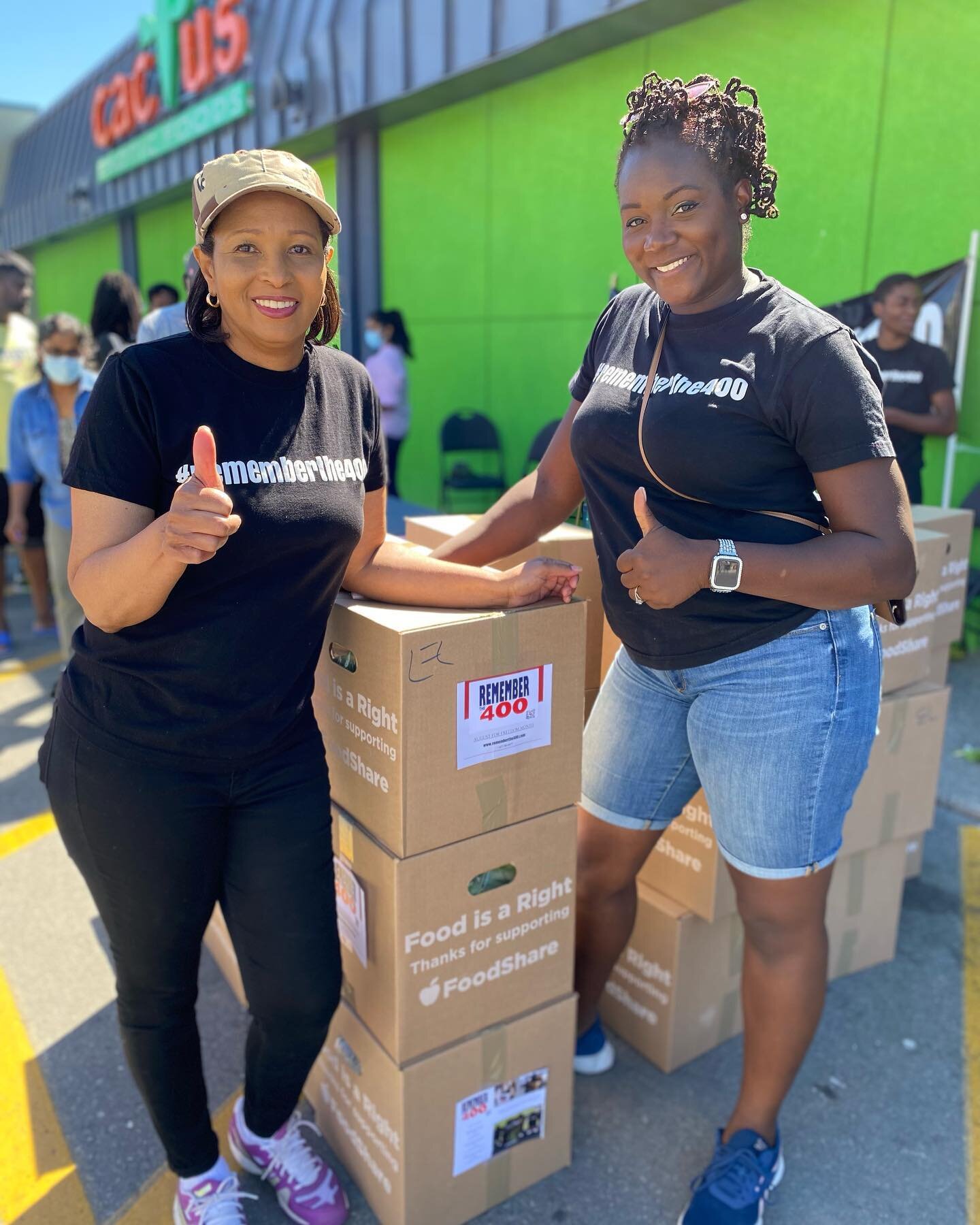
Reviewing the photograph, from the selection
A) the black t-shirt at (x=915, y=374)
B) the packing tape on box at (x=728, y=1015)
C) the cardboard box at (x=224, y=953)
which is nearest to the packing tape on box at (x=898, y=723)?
the packing tape on box at (x=728, y=1015)

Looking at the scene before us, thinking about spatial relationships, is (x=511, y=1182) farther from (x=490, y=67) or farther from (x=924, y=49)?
(x=490, y=67)

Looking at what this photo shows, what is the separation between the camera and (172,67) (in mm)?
10781

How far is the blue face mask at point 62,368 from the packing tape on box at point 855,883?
3958mm

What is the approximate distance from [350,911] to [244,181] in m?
1.30

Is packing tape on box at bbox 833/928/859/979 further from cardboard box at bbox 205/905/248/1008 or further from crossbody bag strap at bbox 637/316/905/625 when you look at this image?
cardboard box at bbox 205/905/248/1008

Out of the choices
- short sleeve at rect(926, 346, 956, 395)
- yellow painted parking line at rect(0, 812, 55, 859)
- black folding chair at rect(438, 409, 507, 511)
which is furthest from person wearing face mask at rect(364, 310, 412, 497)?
yellow painted parking line at rect(0, 812, 55, 859)

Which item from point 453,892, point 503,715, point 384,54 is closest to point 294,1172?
point 453,892

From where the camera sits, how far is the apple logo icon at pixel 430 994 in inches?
66.9

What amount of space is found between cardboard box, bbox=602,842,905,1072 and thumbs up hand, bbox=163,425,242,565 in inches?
57.2

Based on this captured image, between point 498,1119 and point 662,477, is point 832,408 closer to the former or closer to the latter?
point 662,477

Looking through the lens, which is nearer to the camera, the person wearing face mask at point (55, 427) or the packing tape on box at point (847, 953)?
the packing tape on box at point (847, 953)

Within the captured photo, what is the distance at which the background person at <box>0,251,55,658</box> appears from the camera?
5.20 m

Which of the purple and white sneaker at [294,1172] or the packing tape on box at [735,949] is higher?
the packing tape on box at [735,949]

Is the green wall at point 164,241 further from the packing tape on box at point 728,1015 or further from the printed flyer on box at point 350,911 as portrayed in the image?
the packing tape on box at point 728,1015
